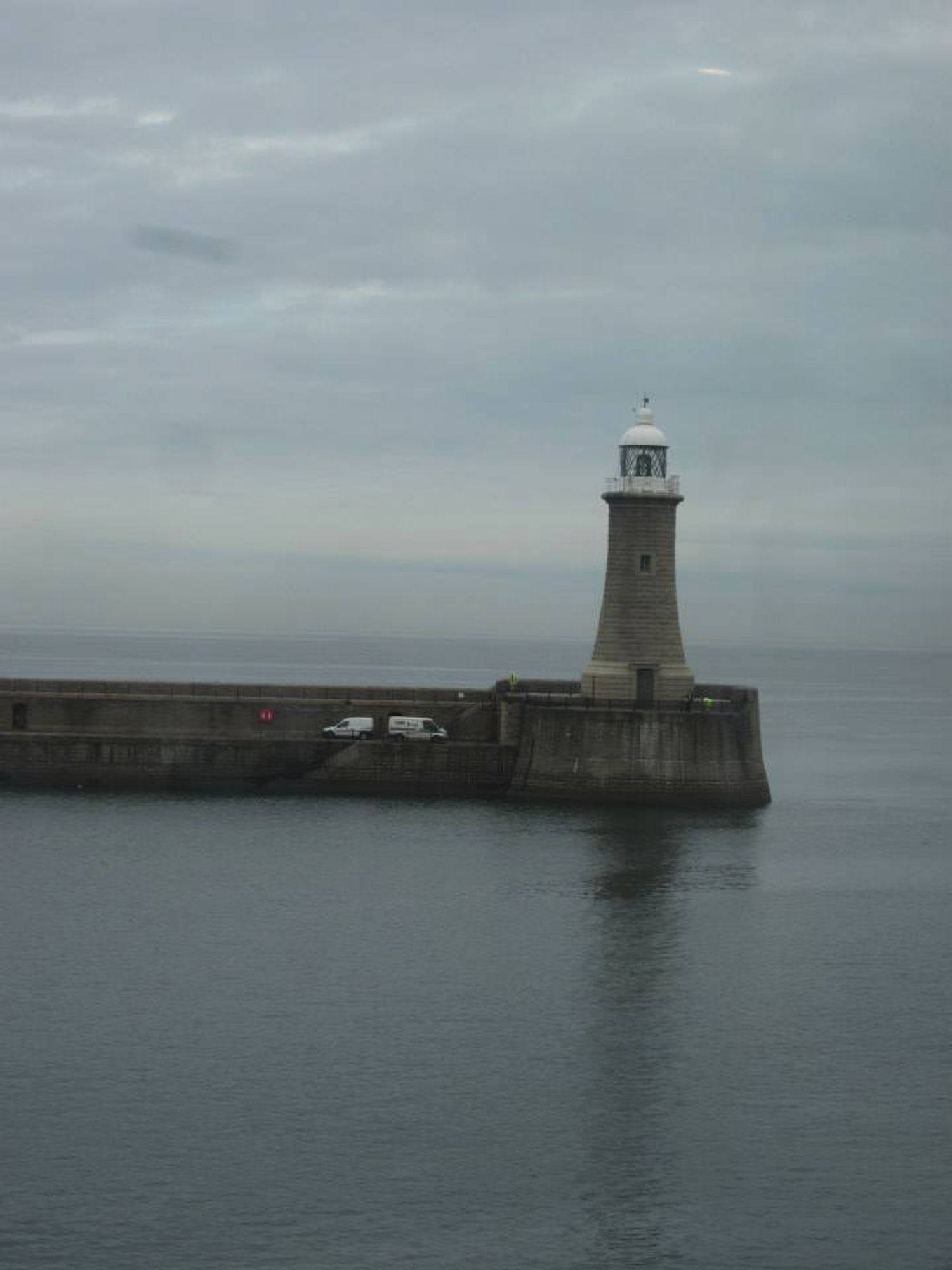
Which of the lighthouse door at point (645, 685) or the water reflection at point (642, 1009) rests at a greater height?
the lighthouse door at point (645, 685)

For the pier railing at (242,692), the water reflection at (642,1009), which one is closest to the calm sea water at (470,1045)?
the water reflection at (642,1009)

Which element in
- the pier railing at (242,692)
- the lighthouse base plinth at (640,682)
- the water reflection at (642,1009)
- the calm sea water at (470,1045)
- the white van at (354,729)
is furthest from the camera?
the pier railing at (242,692)

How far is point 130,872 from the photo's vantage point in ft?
134

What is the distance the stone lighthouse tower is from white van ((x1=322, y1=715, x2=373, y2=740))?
6.40 metres

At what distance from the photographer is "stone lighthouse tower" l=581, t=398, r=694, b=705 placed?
5059 centimetres

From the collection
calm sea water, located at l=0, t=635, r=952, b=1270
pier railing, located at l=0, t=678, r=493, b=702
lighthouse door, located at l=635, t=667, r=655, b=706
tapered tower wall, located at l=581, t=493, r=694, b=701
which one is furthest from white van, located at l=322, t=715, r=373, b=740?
lighthouse door, located at l=635, t=667, r=655, b=706

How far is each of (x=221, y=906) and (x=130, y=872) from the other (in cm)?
397

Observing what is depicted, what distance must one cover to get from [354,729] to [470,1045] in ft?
83.9

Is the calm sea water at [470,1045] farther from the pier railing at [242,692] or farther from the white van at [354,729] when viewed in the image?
the pier railing at [242,692]

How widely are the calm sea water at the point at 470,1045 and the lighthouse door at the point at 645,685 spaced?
351 cm

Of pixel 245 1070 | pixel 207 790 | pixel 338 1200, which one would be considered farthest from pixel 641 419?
pixel 338 1200

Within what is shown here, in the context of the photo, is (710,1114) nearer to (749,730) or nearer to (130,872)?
(130,872)

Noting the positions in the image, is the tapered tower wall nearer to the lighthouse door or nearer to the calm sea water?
the lighthouse door

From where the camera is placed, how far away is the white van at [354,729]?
173 ft
